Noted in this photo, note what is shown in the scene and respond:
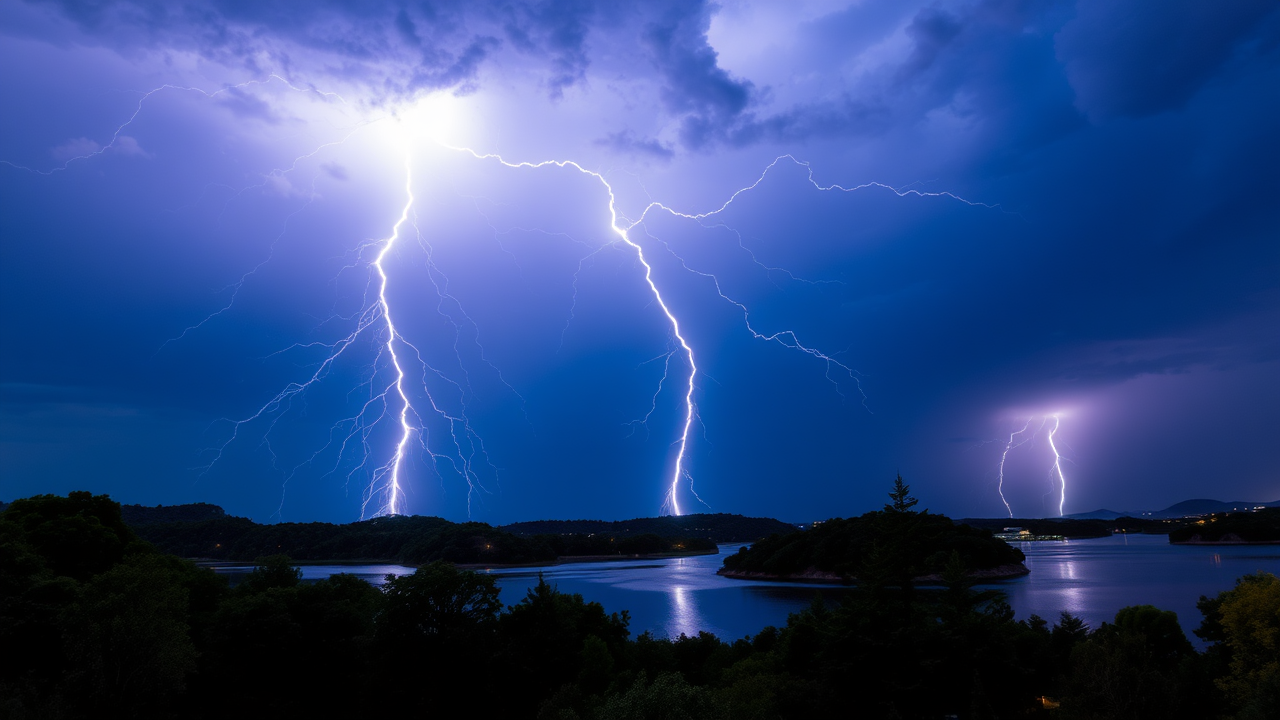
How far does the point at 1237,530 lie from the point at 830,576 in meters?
93.4

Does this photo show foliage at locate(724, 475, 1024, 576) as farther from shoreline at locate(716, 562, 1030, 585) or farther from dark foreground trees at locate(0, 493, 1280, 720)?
dark foreground trees at locate(0, 493, 1280, 720)

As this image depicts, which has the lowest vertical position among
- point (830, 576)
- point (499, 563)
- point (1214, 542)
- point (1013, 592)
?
point (1214, 542)

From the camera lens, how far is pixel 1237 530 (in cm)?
12294

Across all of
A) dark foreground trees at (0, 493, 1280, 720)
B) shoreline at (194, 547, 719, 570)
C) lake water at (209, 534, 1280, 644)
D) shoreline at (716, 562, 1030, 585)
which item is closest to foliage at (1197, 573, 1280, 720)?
dark foreground trees at (0, 493, 1280, 720)

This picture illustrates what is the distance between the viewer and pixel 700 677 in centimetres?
2458

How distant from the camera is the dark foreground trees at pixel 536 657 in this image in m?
17.4

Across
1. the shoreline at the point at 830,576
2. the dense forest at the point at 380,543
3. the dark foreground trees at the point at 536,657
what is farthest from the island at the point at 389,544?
the dark foreground trees at the point at 536,657

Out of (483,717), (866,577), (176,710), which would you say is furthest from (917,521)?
(176,710)

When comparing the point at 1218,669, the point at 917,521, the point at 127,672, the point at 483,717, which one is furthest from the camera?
the point at 917,521

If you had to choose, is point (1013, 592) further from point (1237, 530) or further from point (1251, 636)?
point (1237, 530)

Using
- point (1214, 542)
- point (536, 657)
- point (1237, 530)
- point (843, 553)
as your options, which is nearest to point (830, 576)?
point (843, 553)

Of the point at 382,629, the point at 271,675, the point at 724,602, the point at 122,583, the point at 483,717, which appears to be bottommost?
the point at 724,602

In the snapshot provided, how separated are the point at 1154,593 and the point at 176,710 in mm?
63955

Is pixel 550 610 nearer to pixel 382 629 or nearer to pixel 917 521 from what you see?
pixel 382 629
